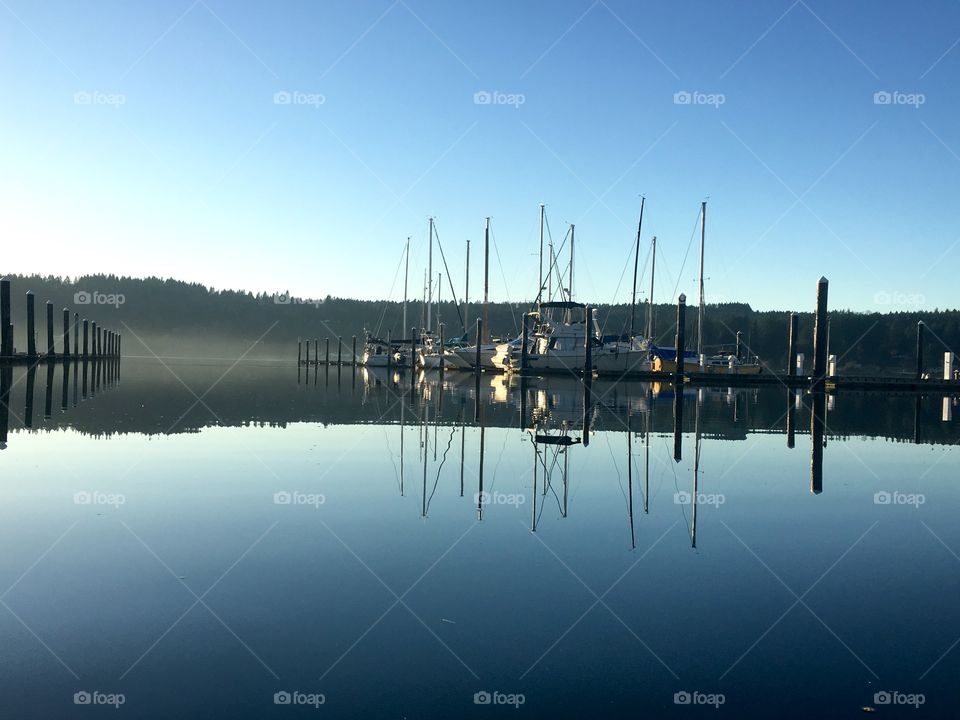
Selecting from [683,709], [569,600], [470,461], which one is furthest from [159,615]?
[470,461]

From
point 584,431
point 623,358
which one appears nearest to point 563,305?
point 623,358

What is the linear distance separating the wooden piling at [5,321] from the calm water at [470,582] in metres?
36.8

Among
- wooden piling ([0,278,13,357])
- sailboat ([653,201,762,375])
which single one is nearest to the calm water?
wooden piling ([0,278,13,357])

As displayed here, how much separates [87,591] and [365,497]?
4.73 m

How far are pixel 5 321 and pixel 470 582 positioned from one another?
50.2 meters

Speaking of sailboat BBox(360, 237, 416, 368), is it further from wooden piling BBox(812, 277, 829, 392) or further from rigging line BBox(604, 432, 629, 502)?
rigging line BBox(604, 432, 629, 502)

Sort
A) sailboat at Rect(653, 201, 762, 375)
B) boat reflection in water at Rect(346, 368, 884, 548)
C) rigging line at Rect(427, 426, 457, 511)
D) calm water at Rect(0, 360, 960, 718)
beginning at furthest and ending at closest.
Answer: sailboat at Rect(653, 201, 762, 375) → boat reflection in water at Rect(346, 368, 884, 548) → rigging line at Rect(427, 426, 457, 511) → calm water at Rect(0, 360, 960, 718)

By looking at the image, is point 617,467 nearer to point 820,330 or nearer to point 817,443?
point 817,443

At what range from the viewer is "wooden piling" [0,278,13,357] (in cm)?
4791

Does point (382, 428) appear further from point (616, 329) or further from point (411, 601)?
point (616, 329)

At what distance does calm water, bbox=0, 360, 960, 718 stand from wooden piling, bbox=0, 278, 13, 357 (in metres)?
36.8

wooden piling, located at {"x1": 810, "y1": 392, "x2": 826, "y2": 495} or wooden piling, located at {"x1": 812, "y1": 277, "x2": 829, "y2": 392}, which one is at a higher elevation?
wooden piling, located at {"x1": 812, "y1": 277, "x2": 829, "y2": 392}

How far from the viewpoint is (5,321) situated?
49.4 metres

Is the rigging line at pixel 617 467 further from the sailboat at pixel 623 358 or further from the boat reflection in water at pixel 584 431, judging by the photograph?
the sailboat at pixel 623 358
